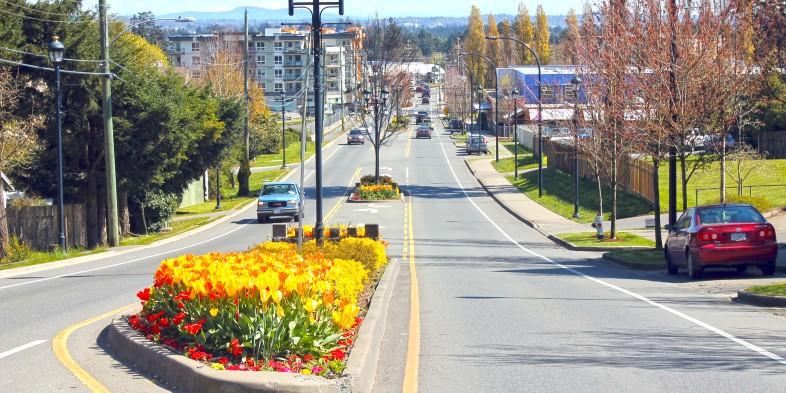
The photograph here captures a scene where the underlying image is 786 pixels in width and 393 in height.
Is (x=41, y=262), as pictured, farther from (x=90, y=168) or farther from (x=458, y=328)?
(x=458, y=328)

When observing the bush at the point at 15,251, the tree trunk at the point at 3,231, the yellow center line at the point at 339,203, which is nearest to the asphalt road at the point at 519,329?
the bush at the point at 15,251

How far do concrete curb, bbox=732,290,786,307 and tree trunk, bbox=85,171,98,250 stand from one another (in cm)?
2759

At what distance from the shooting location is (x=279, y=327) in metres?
9.87

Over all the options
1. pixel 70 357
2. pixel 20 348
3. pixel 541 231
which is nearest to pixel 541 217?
pixel 541 231

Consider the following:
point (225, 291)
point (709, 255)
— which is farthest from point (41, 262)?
point (225, 291)

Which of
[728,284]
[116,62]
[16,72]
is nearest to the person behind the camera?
[728,284]

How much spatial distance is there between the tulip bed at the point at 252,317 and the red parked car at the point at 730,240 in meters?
10.8

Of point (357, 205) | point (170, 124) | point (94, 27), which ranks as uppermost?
point (94, 27)

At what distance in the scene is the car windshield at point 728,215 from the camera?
2106 centimetres

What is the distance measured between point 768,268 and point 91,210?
2645 cm

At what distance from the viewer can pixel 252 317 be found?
998cm

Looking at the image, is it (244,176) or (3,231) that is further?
(244,176)

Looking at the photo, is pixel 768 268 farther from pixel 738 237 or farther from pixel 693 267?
pixel 693 267

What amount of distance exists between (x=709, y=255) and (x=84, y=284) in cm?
1268
